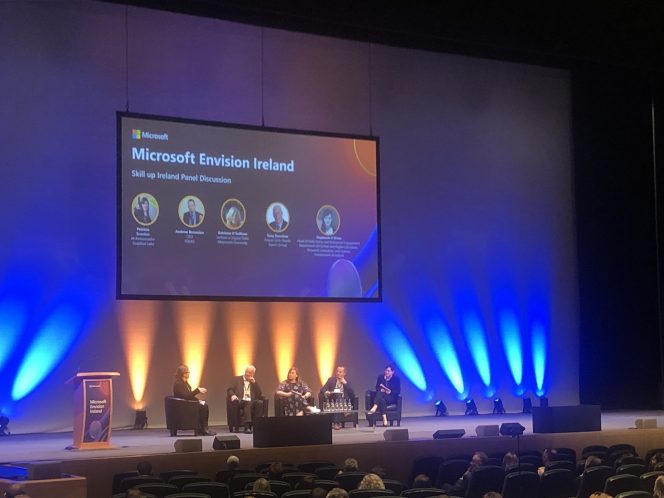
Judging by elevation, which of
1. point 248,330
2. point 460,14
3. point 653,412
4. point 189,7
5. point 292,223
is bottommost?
point 653,412

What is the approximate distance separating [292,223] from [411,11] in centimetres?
448

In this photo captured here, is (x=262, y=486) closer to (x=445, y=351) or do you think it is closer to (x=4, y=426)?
(x=4, y=426)

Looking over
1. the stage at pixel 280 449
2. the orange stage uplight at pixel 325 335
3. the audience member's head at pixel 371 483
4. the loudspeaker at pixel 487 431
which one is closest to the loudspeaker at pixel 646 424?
the stage at pixel 280 449

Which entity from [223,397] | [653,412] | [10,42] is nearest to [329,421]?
[223,397]

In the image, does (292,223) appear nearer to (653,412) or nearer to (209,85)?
(209,85)

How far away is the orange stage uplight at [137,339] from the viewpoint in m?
12.1

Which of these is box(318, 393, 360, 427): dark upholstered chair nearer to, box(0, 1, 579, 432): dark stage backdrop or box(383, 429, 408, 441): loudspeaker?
box(0, 1, 579, 432): dark stage backdrop

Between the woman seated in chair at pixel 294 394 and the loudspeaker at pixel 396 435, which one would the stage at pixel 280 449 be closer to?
the loudspeaker at pixel 396 435

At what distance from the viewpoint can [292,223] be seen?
1290cm

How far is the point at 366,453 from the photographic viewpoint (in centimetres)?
894

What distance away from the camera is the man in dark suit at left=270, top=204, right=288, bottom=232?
12.8 metres

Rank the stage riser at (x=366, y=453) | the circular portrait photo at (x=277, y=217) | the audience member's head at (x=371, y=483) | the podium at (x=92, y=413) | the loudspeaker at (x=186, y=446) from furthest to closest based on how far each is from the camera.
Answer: the circular portrait photo at (x=277, y=217)
the podium at (x=92, y=413)
the loudspeaker at (x=186, y=446)
the stage riser at (x=366, y=453)
the audience member's head at (x=371, y=483)

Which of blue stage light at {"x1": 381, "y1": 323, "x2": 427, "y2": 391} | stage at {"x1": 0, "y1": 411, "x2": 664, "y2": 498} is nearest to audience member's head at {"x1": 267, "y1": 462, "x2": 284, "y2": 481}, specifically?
stage at {"x1": 0, "y1": 411, "x2": 664, "y2": 498}

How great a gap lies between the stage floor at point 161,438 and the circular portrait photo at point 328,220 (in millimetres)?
2654
